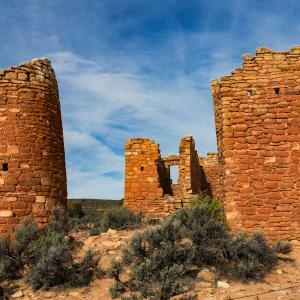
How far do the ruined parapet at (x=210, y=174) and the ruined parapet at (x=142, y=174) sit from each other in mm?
5738

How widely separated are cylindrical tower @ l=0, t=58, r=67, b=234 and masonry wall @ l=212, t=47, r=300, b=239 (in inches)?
160

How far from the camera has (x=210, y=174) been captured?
23.1 metres

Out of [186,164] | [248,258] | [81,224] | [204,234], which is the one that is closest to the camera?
[248,258]

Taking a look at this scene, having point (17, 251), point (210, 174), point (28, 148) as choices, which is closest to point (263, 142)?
point (28, 148)

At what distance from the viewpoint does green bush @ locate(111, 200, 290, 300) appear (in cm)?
777

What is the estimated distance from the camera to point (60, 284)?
830 cm

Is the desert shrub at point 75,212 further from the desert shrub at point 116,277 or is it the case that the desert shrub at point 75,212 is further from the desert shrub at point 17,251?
the desert shrub at point 116,277

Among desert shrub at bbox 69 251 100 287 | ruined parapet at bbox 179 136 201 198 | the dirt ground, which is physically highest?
ruined parapet at bbox 179 136 201 198

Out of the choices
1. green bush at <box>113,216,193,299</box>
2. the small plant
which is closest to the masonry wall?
the small plant

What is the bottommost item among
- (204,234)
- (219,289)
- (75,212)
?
(219,289)

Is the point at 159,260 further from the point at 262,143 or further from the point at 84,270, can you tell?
the point at 262,143

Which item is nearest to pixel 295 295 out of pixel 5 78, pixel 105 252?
pixel 105 252

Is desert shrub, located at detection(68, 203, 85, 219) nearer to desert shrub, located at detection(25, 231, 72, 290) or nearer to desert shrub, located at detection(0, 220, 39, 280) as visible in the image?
desert shrub, located at detection(0, 220, 39, 280)

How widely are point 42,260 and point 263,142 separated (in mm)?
5515
